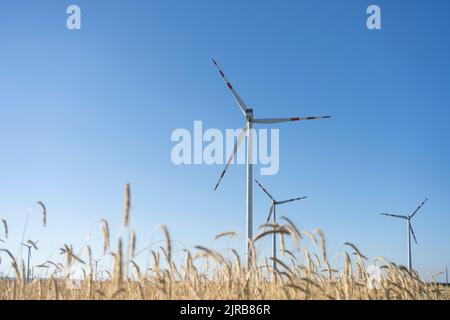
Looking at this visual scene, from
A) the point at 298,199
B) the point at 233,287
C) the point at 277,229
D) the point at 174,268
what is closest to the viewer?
the point at 277,229

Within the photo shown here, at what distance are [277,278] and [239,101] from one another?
24704 mm

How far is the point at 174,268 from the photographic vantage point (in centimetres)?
948

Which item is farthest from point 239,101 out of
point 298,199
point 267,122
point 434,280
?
point 434,280

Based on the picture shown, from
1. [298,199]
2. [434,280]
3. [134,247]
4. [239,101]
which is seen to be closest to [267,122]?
[239,101]

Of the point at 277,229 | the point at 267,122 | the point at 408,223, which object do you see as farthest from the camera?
the point at 408,223
